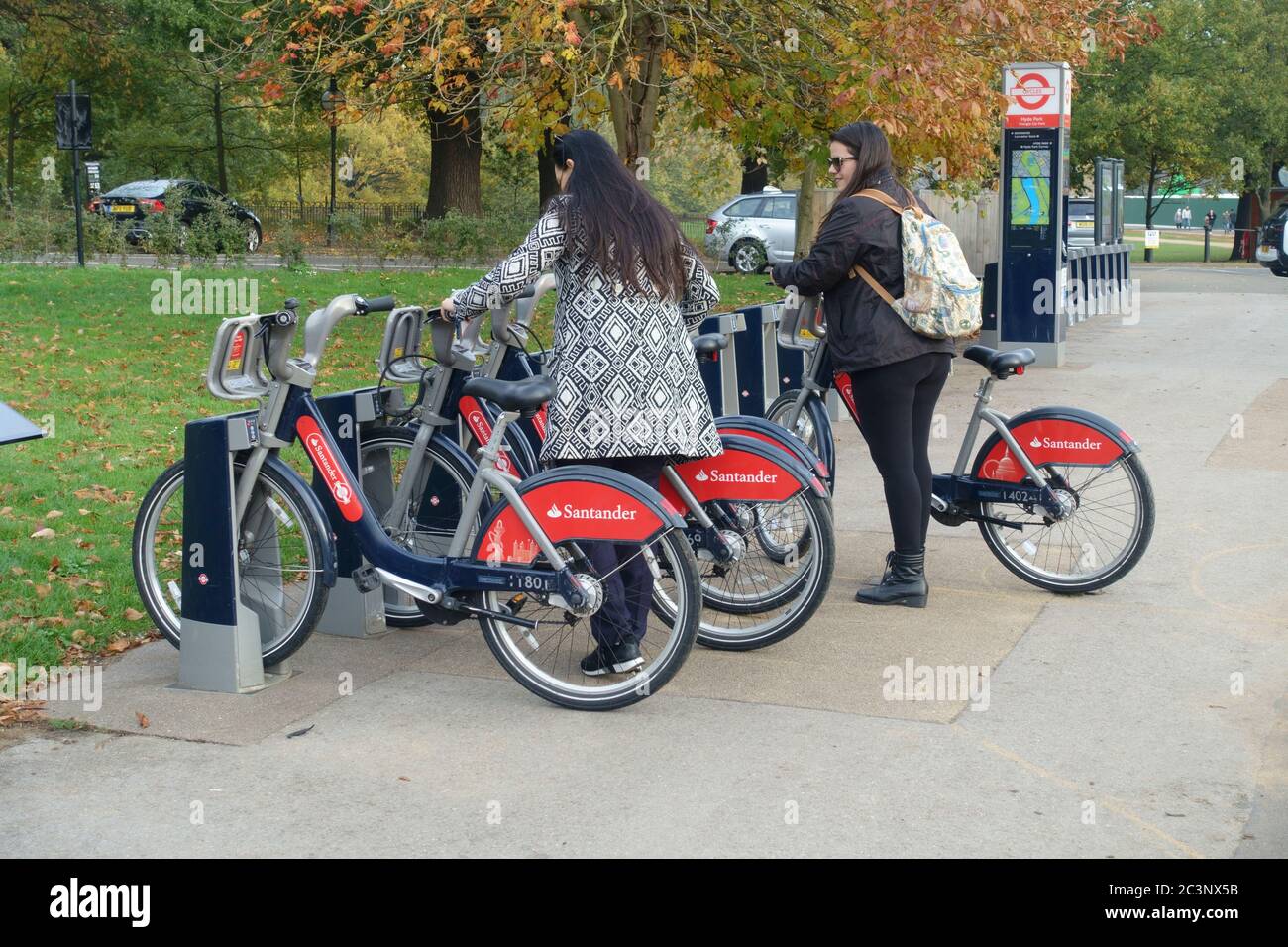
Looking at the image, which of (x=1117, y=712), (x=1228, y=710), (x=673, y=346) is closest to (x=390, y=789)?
(x=673, y=346)

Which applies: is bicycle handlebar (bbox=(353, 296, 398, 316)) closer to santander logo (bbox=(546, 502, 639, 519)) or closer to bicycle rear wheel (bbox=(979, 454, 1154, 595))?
santander logo (bbox=(546, 502, 639, 519))

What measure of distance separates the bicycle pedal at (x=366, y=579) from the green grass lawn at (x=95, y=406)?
1023 mm

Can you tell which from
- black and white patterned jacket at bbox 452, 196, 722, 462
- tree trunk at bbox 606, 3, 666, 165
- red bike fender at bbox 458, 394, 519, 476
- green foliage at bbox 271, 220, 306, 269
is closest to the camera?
black and white patterned jacket at bbox 452, 196, 722, 462

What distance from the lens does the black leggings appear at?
605 centimetres

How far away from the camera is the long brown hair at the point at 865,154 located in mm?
6012

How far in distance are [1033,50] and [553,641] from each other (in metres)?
10.1

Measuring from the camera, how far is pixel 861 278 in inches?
238

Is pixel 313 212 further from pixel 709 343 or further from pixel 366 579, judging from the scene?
pixel 366 579

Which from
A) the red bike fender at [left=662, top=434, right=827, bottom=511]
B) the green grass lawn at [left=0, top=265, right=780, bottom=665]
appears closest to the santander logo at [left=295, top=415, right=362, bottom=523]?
the red bike fender at [left=662, top=434, right=827, bottom=511]

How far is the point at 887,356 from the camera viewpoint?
5.99 meters

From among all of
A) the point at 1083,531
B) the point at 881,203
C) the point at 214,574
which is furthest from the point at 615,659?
the point at 1083,531

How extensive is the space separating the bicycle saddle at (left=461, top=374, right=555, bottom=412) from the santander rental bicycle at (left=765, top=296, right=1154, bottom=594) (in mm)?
1764

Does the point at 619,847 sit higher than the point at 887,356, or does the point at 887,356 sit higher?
the point at 887,356
